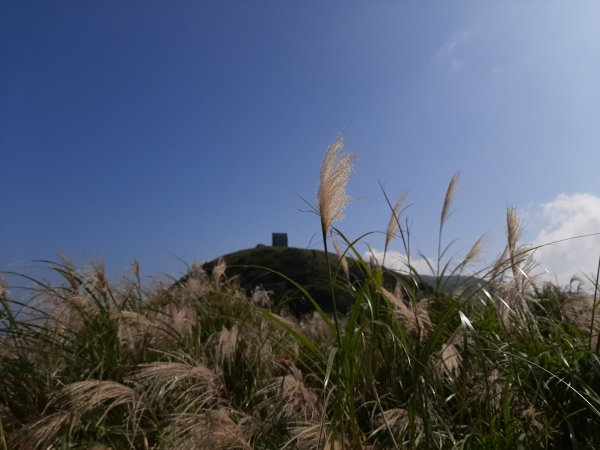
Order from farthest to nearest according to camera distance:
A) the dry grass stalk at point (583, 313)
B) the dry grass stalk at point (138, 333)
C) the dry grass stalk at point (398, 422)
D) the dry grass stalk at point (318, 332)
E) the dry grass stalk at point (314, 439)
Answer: the dry grass stalk at point (318, 332), the dry grass stalk at point (583, 313), the dry grass stalk at point (138, 333), the dry grass stalk at point (398, 422), the dry grass stalk at point (314, 439)

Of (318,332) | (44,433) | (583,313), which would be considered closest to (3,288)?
(44,433)

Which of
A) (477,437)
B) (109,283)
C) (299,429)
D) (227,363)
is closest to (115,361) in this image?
(227,363)

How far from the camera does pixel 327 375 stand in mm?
1854

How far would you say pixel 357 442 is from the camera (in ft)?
6.82

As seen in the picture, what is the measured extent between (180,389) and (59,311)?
1.21m

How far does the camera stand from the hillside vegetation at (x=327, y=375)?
2.16 meters

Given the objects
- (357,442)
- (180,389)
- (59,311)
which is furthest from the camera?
(59,311)

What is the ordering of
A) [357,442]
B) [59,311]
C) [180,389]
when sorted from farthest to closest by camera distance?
[59,311] < [180,389] < [357,442]

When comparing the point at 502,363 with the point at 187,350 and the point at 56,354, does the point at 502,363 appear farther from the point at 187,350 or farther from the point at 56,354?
the point at 56,354

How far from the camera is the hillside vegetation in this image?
7.08 ft

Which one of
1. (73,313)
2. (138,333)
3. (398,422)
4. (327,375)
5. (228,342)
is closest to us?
(327,375)

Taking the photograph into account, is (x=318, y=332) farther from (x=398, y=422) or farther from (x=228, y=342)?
(x=398, y=422)

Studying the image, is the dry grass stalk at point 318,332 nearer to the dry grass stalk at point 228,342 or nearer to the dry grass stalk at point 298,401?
the dry grass stalk at point 228,342

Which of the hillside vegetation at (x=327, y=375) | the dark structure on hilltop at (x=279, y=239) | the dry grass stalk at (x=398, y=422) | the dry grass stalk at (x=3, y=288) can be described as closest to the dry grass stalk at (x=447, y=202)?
the hillside vegetation at (x=327, y=375)
